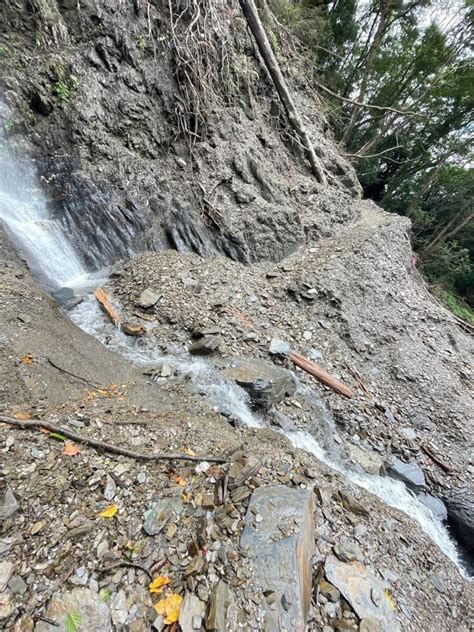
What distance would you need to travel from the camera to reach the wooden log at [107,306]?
13.7 feet

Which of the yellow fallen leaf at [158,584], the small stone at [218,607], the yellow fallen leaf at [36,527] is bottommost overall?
the yellow fallen leaf at [36,527]

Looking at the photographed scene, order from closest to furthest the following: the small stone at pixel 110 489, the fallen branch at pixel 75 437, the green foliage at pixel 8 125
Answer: the small stone at pixel 110 489, the fallen branch at pixel 75 437, the green foliage at pixel 8 125

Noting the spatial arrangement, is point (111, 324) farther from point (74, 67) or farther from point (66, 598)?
point (74, 67)

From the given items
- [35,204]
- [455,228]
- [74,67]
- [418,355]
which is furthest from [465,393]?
[455,228]

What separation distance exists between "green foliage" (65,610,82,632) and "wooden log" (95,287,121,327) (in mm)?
3178

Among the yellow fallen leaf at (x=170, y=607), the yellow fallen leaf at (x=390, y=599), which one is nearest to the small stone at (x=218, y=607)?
the yellow fallen leaf at (x=170, y=607)

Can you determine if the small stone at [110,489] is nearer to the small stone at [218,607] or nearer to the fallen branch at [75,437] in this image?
the fallen branch at [75,437]

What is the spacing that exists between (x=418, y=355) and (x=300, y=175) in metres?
5.13

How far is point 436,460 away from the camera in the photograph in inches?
156

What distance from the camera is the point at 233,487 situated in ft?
6.67

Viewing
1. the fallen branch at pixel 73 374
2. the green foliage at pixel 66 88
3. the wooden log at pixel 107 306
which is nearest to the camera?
the fallen branch at pixel 73 374

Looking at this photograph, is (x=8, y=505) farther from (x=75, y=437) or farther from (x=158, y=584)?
(x=158, y=584)

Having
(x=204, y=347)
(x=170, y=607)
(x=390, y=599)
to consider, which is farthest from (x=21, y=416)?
(x=390, y=599)

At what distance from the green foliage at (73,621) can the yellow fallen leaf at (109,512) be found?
422mm
